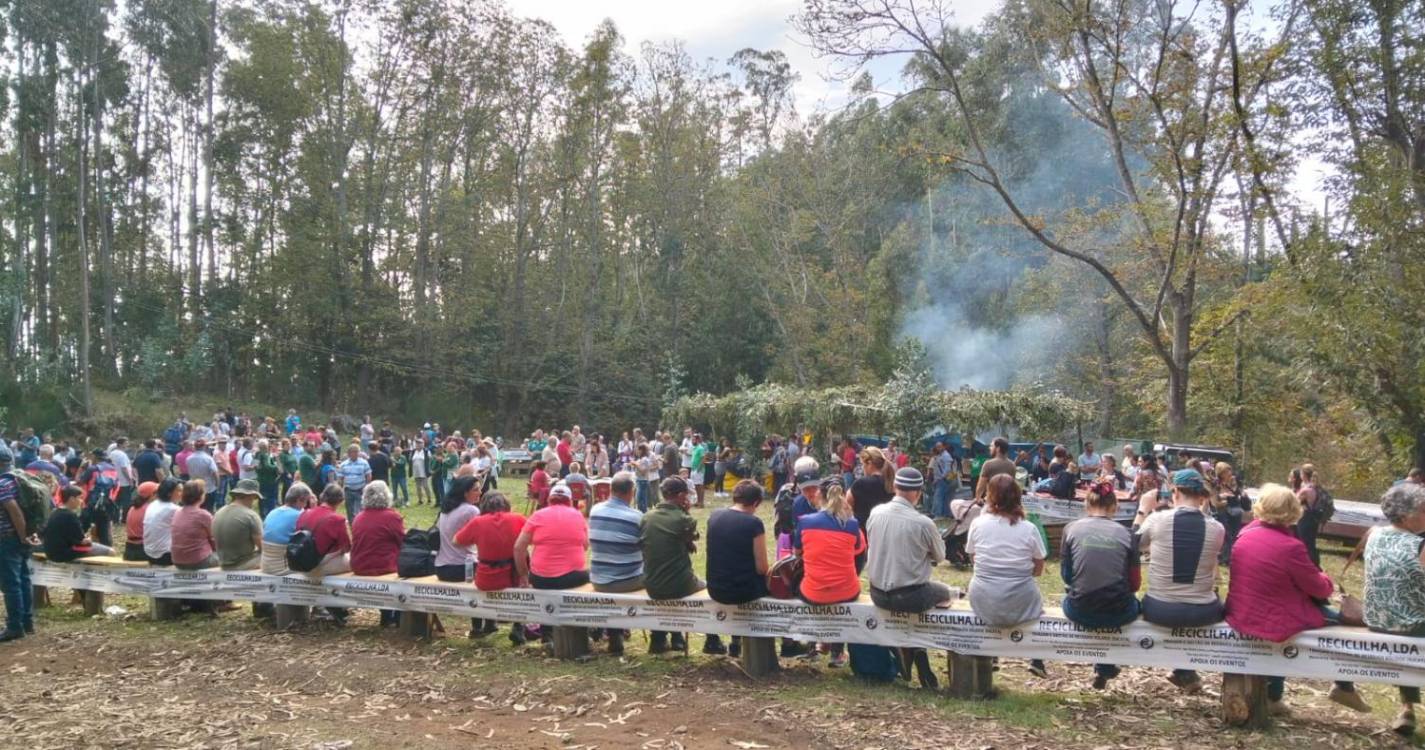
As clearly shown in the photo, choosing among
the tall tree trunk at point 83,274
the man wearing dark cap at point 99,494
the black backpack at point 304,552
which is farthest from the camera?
the tall tree trunk at point 83,274

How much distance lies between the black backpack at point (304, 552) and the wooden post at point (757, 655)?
393cm

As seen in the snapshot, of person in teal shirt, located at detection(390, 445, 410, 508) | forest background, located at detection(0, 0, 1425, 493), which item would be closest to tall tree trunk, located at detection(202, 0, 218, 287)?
forest background, located at detection(0, 0, 1425, 493)

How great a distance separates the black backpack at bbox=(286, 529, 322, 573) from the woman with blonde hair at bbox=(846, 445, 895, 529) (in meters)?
4.76

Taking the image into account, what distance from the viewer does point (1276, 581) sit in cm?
502

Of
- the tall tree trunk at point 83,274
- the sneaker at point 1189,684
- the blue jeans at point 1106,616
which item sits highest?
the tall tree trunk at point 83,274

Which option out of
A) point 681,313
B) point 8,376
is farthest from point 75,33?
point 681,313

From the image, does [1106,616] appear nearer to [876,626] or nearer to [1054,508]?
[876,626]

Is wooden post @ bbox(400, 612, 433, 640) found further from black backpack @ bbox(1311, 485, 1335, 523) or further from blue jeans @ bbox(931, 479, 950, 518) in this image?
black backpack @ bbox(1311, 485, 1335, 523)

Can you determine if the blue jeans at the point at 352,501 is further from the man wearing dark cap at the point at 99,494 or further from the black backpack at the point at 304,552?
the black backpack at the point at 304,552

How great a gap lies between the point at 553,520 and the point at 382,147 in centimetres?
3339

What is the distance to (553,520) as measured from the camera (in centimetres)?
682

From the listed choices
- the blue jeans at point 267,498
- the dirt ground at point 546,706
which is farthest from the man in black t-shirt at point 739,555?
the blue jeans at point 267,498

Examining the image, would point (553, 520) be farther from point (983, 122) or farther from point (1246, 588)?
point (983, 122)

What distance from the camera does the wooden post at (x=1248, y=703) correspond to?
5098mm
